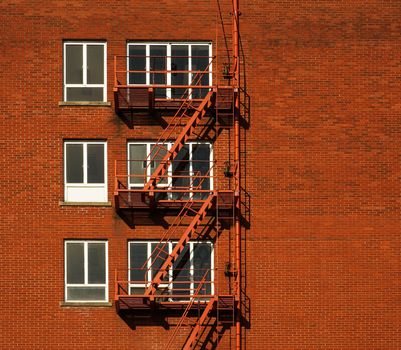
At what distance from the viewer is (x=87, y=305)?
24562 millimetres

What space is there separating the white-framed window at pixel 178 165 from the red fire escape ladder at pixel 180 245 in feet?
3.06

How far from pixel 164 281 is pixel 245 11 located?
27.8 ft

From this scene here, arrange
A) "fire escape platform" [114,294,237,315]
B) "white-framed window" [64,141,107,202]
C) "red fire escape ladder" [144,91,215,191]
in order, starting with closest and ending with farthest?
"fire escape platform" [114,294,237,315] → "red fire escape ladder" [144,91,215,191] → "white-framed window" [64,141,107,202]

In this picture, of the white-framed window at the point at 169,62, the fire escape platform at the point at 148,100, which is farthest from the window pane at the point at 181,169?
the white-framed window at the point at 169,62

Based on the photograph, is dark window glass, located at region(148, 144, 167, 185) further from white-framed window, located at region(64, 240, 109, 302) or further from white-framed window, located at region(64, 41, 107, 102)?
white-framed window, located at region(64, 240, 109, 302)

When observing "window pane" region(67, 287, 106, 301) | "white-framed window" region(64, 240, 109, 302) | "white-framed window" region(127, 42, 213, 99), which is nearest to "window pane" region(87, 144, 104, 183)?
"white-framed window" region(64, 240, 109, 302)

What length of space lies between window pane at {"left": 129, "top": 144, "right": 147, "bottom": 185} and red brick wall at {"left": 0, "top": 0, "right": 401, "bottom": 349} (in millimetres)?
381

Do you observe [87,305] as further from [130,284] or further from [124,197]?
[124,197]

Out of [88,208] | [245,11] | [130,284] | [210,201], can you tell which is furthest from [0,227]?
[245,11]

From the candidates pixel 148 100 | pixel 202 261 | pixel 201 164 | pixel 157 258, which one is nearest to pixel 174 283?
pixel 157 258

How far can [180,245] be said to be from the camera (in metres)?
24.0

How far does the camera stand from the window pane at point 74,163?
25.1 metres

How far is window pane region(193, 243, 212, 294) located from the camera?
2489 centimetres

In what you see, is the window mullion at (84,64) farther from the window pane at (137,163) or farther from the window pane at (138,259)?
the window pane at (138,259)
